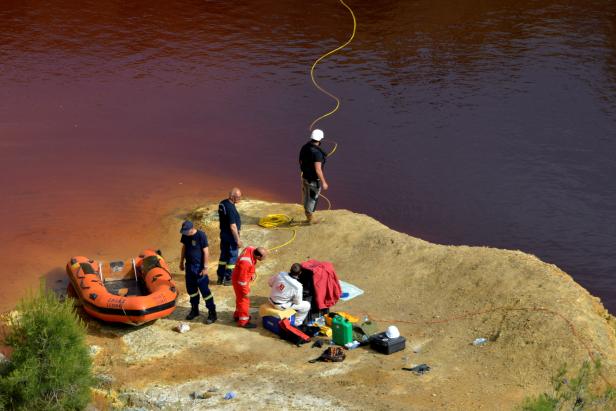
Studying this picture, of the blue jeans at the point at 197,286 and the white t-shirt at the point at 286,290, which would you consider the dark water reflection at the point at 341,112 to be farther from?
the white t-shirt at the point at 286,290

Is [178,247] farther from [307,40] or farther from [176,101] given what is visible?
[307,40]

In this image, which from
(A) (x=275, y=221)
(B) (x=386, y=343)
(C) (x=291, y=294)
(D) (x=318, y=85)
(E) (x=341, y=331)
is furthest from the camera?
(D) (x=318, y=85)

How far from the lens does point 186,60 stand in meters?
24.2

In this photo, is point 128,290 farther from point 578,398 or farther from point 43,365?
point 578,398

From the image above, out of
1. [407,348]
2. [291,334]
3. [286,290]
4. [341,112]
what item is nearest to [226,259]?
[286,290]

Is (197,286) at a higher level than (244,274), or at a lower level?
lower

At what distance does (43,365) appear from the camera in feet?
29.5

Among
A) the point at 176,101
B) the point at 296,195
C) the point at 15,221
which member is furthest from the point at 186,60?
the point at 15,221

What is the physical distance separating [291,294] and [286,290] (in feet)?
0.28

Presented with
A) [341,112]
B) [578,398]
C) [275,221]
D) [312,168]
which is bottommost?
[275,221]

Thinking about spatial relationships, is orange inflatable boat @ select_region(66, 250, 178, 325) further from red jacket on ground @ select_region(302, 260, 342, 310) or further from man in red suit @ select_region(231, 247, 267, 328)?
red jacket on ground @ select_region(302, 260, 342, 310)

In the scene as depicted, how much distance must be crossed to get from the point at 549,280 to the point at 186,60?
15082 mm

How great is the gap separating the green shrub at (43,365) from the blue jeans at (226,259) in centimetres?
369

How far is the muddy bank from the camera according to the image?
385 inches
